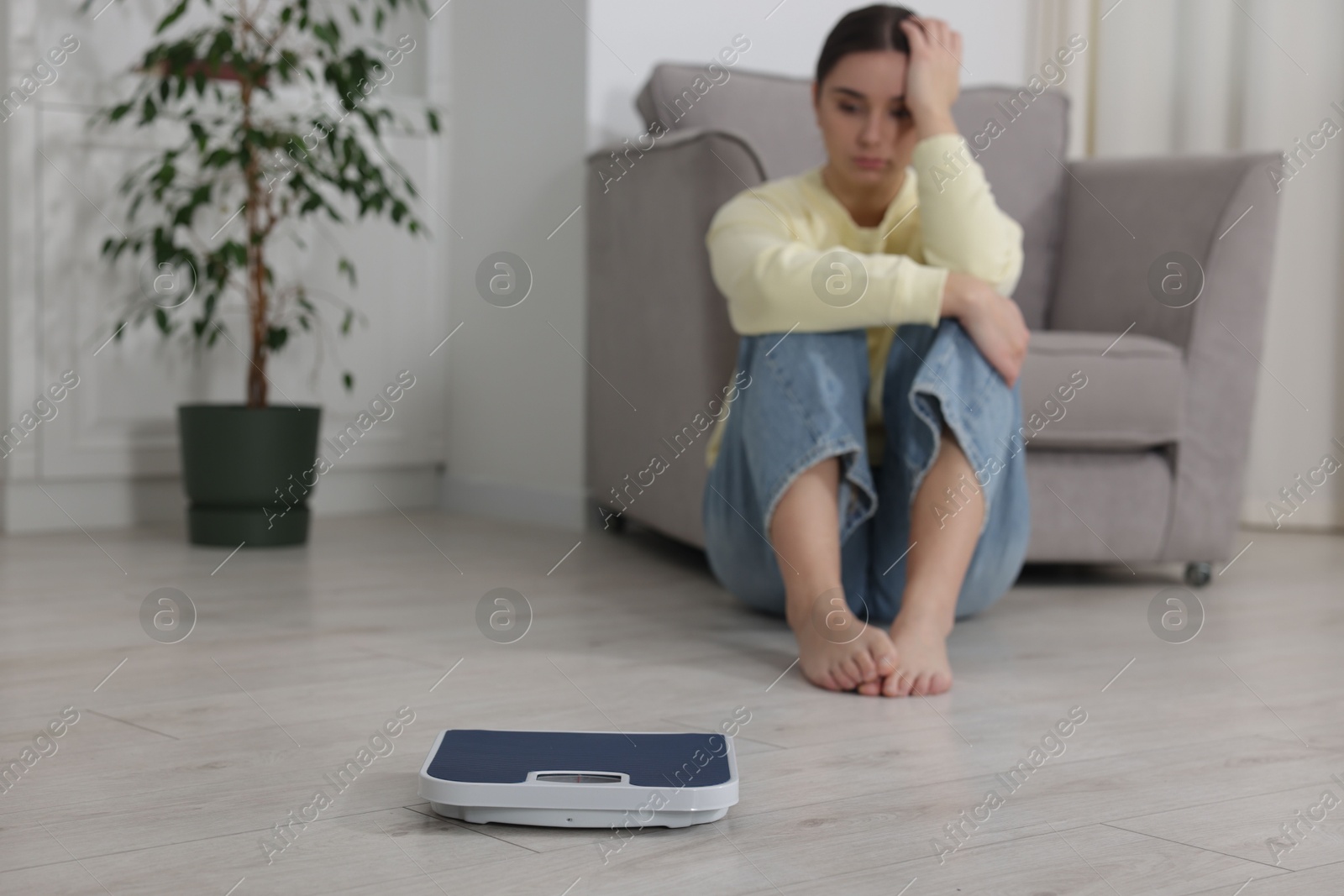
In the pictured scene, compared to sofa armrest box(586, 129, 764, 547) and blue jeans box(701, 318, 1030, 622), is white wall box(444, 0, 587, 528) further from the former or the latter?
blue jeans box(701, 318, 1030, 622)

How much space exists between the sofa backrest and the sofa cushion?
1.35 ft

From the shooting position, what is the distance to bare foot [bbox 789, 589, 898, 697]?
4.33 feet

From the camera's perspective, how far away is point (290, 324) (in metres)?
2.71

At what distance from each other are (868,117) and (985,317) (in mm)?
272

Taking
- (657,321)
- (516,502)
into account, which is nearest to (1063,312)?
(657,321)

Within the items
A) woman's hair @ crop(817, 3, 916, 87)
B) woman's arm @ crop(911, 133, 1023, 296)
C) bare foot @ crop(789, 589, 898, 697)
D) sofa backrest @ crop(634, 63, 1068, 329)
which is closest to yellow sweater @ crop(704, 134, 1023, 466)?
woman's arm @ crop(911, 133, 1023, 296)

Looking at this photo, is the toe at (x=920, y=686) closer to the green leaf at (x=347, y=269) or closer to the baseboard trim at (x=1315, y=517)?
the green leaf at (x=347, y=269)

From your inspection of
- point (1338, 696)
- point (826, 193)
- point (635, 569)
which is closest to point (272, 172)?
point (635, 569)

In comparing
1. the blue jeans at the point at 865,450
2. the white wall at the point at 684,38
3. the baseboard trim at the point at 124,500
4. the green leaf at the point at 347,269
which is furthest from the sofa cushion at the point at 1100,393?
the baseboard trim at the point at 124,500

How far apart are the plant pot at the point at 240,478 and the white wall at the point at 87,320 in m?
0.26

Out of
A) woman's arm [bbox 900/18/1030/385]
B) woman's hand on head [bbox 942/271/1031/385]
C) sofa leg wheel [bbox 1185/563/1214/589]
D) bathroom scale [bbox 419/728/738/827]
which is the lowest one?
sofa leg wheel [bbox 1185/563/1214/589]

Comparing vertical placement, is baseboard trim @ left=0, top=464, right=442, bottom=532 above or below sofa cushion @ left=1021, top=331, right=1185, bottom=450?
below

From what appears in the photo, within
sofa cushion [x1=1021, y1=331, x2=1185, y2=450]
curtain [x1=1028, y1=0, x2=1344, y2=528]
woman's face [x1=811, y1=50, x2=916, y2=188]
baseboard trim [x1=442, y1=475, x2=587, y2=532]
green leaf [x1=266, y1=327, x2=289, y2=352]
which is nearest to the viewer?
woman's face [x1=811, y1=50, x2=916, y2=188]

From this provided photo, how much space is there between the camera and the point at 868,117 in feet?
5.05
